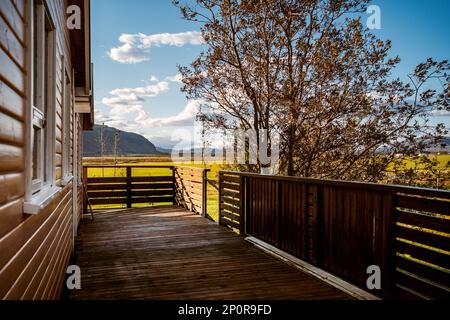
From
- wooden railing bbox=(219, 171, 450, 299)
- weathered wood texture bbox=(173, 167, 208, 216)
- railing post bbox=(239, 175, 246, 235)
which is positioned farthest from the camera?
weathered wood texture bbox=(173, 167, 208, 216)

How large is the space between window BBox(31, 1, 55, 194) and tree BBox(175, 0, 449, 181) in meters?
5.07

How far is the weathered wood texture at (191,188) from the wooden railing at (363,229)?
329cm

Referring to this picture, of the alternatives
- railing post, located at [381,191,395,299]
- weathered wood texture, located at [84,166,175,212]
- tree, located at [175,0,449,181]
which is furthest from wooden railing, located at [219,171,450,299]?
weathered wood texture, located at [84,166,175,212]

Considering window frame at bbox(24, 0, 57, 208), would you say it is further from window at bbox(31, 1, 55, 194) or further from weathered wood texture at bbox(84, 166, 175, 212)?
weathered wood texture at bbox(84, 166, 175, 212)

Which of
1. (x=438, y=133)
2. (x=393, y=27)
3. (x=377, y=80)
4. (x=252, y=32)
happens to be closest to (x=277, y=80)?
(x=252, y=32)

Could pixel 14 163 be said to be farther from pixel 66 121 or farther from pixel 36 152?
pixel 66 121

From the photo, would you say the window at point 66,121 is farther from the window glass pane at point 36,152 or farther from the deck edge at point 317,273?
the deck edge at point 317,273

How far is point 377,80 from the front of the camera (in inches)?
297

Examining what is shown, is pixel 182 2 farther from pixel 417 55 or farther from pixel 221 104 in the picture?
pixel 417 55

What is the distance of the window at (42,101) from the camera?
252 centimetres

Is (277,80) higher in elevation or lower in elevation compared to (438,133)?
higher

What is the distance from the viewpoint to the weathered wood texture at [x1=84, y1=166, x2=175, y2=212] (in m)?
10.6

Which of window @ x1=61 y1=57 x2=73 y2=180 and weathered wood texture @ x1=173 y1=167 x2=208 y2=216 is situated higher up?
window @ x1=61 y1=57 x2=73 y2=180

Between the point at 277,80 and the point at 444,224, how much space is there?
17.7ft
